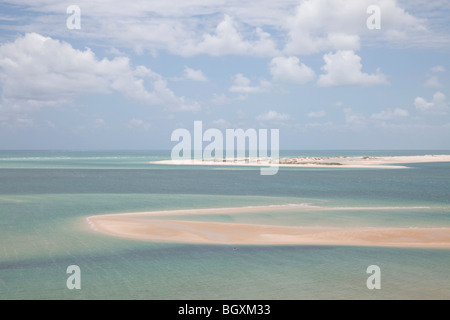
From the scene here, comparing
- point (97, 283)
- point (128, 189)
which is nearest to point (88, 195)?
point (128, 189)

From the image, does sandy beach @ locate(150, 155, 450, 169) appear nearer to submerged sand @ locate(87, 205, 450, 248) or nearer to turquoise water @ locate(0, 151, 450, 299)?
turquoise water @ locate(0, 151, 450, 299)

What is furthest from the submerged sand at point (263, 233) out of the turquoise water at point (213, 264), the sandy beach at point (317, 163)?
the sandy beach at point (317, 163)

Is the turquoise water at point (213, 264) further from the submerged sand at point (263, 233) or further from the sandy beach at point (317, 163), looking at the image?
the sandy beach at point (317, 163)

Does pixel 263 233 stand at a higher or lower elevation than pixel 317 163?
lower

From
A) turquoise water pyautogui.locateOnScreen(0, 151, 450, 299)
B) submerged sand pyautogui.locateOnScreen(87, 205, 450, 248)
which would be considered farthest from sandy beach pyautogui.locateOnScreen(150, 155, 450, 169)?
submerged sand pyautogui.locateOnScreen(87, 205, 450, 248)

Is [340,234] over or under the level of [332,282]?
over

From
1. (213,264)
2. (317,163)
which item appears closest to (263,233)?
(213,264)

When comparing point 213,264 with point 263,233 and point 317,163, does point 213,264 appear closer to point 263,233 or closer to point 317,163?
point 263,233
